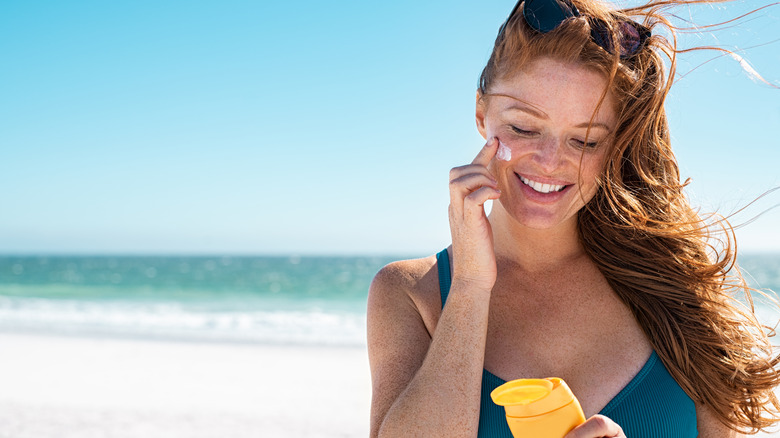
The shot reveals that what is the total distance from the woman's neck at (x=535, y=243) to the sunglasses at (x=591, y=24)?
0.65 meters

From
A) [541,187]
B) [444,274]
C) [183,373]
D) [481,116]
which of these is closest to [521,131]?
[541,187]

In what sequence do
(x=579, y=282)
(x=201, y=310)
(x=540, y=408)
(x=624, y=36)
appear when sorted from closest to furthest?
(x=540, y=408), (x=624, y=36), (x=579, y=282), (x=201, y=310)

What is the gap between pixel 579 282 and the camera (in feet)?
7.48

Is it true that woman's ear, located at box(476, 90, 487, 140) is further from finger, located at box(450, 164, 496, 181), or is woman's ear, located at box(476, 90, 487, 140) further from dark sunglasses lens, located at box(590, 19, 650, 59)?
dark sunglasses lens, located at box(590, 19, 650, 59)

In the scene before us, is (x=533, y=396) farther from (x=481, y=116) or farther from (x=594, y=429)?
(x=481, y=116)

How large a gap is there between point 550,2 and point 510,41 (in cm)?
16

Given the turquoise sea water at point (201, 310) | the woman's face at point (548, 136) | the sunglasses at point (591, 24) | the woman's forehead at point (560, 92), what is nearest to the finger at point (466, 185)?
the woman's face at point (548, 136)

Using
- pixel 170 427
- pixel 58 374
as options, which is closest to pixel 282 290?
pixel 58 374

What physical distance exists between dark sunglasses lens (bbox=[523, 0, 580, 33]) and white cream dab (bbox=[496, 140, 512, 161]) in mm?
356

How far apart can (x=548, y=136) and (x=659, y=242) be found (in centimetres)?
66

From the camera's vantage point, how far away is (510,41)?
6.42 feet

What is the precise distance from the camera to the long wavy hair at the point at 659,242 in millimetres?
1908

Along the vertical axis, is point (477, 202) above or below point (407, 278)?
above

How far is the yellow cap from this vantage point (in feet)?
4.51
